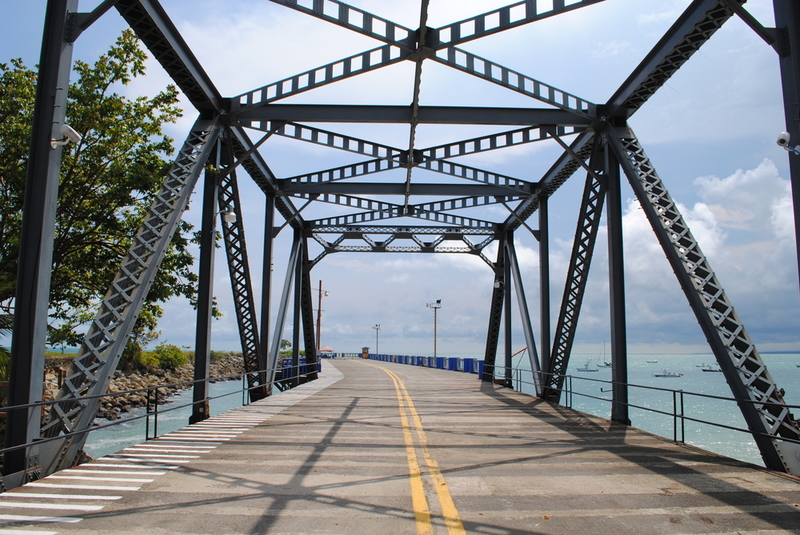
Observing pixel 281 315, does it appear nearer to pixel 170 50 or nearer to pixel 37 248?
pixel 170 50

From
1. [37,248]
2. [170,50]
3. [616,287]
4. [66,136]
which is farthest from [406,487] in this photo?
[170,50]

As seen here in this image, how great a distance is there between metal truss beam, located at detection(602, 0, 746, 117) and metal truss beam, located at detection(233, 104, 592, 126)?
1422mm

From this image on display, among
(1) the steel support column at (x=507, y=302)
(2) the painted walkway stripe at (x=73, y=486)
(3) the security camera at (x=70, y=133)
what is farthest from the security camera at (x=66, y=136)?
(1) the steel support column at (x=507, y=302)

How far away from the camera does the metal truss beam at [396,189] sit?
20734mm

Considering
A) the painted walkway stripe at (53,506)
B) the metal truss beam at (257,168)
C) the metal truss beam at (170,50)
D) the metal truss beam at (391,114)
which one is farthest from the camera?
the metal truss beam at (257,168)

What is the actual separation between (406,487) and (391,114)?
34.8 feet

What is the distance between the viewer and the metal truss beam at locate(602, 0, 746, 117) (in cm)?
980

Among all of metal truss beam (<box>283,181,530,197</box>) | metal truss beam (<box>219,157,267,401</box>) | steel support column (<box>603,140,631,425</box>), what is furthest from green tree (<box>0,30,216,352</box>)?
steel support column (<box>603,140,631,425</box>)

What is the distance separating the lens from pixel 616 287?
511 inches

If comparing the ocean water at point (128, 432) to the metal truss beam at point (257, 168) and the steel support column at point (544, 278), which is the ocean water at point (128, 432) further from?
the steel support column at point (544, 278)

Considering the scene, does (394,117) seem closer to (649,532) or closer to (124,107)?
(124,107)

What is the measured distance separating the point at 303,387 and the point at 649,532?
1831 centimetres

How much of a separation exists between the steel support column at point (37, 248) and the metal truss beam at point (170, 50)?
243cm

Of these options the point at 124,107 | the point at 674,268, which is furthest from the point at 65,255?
the point at 674,268
